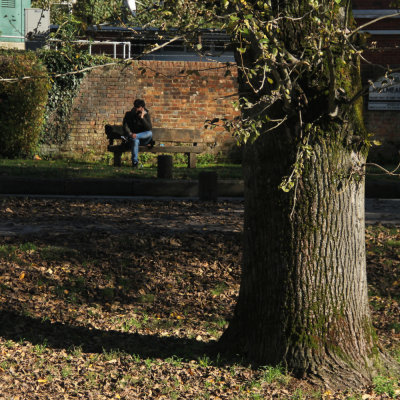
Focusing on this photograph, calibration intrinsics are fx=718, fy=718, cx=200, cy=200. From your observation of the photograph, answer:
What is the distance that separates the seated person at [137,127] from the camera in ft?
44.7

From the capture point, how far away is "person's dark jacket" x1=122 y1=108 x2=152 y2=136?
13740 mm

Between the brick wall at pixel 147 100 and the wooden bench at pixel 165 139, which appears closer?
the wooden bench at pixel 165 139

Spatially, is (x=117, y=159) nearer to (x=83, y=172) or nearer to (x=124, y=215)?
(x=83, y=172)

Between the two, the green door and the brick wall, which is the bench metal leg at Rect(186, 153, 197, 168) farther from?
the green door

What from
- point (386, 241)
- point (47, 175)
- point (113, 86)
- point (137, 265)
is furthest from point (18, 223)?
point (113, 86)

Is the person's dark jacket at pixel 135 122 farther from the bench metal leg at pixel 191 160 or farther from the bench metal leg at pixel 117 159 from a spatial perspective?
the bench metal leg at pixel 191 160

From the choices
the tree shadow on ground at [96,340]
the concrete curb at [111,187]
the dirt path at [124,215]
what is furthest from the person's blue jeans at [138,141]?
the tree shadow on ground at [96,340]

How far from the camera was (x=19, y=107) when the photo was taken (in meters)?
14.7

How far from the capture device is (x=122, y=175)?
11875mm

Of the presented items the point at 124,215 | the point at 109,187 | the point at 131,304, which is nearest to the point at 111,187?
the point at 109,187

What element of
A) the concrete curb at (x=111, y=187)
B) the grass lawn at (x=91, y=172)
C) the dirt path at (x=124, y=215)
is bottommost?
the dirt path at (x=124, y=215)

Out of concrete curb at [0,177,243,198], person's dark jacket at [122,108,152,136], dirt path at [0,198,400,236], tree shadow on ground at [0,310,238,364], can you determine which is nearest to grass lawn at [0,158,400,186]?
concrete curb at [0,177,243,198]

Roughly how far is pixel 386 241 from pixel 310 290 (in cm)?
337

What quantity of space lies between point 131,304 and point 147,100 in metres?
10.1
